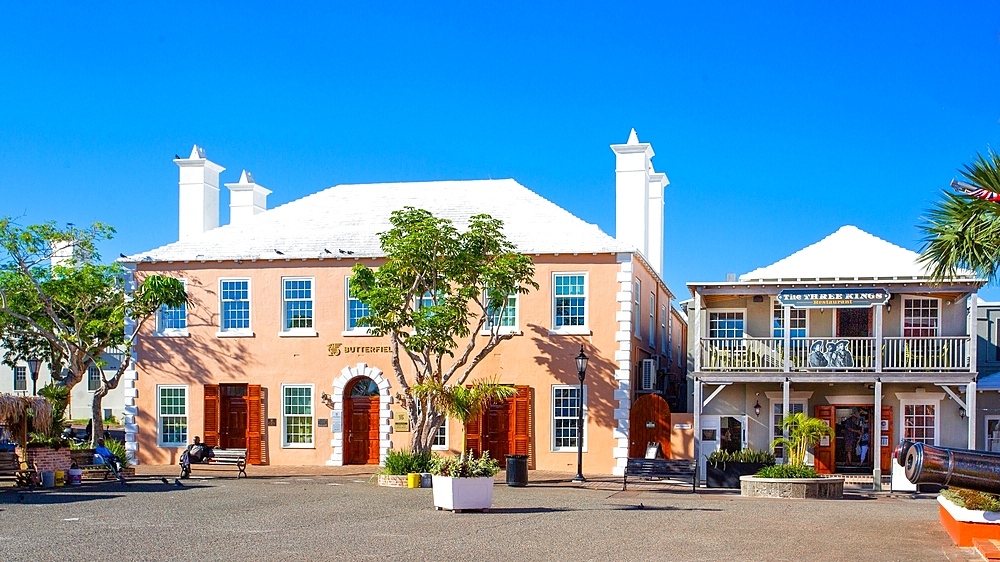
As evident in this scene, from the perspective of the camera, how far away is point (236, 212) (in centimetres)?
→ 3391

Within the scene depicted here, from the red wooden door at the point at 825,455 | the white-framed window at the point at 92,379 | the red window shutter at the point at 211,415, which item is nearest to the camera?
the red wooden door at the point at 825,455

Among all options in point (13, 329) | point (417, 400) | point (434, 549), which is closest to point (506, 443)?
point (417, 400)

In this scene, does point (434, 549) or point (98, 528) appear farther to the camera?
point (98, 528)

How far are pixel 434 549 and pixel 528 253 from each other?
50.5ft

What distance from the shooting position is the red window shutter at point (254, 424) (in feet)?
94.0

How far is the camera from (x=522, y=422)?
90.5 feet

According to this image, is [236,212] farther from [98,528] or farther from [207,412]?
[98,528]

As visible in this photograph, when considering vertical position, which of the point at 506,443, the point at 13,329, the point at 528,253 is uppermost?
the point at 528,253

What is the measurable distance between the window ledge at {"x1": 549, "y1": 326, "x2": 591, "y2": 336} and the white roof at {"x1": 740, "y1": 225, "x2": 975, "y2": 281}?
396 cm

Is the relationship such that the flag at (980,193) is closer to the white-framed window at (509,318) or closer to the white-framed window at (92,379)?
Answer: the white-framed window at (509,318)

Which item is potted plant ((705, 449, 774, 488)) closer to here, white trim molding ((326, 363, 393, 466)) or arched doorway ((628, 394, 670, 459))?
arched doorway ((628, 394, 670, 459))

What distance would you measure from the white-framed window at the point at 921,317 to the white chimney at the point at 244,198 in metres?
18.2

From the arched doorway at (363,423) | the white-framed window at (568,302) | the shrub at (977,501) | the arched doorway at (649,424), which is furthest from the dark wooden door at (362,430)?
the shrub at (977,501)

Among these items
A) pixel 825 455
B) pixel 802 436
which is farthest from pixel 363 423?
pixel 802 436
